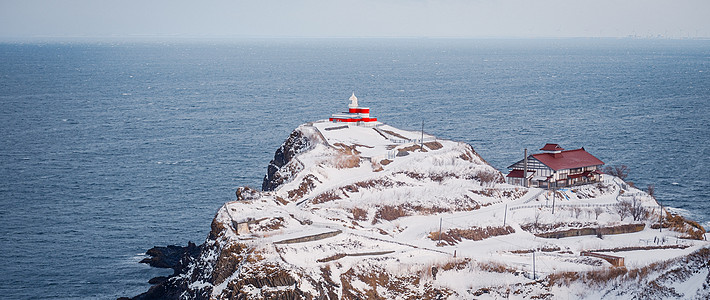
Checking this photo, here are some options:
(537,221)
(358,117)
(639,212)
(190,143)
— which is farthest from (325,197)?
(190,143)

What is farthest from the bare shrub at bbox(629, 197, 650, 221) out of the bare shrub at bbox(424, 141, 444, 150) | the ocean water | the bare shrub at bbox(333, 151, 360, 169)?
the bare shrub at bbox(333, 151, 360, 169)

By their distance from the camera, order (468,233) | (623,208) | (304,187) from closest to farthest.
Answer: (468,233), (304,187), (623,208)

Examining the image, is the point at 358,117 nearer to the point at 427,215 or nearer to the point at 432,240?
the point at 427,215

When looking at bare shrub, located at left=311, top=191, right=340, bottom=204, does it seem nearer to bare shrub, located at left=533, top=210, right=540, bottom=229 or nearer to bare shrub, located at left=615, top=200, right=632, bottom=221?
bare shrub, located at left=533, top=210, right=540, bottom=229

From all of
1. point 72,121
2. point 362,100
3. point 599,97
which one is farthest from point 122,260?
point 599,97

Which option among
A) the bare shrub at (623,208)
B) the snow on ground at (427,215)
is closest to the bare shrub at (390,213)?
the snow on ground at (427,215)

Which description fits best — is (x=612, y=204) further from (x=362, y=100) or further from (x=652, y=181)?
(x=362, y=100)

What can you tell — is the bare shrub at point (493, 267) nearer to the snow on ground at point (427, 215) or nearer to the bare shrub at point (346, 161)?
the snow on ground at point (427, 215)
